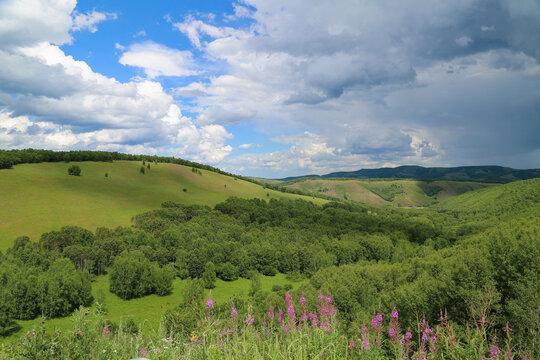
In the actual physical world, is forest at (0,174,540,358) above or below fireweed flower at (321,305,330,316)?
below

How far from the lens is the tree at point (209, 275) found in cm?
9106

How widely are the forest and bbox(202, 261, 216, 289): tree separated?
347mm

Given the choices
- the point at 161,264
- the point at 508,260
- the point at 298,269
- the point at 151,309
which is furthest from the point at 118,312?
the point at 508,260

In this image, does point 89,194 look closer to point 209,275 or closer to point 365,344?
point 209,275

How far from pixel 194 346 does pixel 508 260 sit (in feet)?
128

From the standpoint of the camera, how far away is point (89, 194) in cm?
12706

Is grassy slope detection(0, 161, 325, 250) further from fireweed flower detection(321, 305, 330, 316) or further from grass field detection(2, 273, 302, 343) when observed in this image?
fireweed flower detection(321, 305, 330, 316)

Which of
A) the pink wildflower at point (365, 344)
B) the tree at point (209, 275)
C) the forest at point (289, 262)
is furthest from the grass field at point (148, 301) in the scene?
the pink wildflower at point (365, 344)

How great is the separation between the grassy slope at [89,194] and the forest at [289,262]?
8.42 metres

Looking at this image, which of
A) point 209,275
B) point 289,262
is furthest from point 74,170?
point 289,262

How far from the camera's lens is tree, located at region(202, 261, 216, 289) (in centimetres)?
9106

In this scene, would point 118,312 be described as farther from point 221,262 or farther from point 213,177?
point 213,177

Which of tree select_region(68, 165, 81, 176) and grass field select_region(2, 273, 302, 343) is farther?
tree select_region(68, 165, 81, 176)

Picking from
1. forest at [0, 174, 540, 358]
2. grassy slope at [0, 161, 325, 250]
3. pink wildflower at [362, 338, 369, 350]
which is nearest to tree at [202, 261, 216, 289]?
forest at [0, 174, 540, 358]
